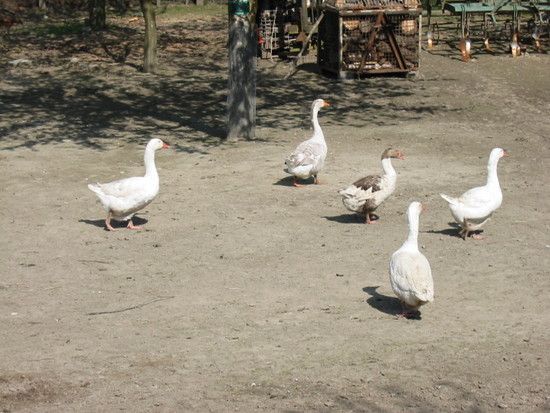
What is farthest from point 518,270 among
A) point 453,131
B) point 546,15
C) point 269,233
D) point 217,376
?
point 546,15

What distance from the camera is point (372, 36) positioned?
24.1 m

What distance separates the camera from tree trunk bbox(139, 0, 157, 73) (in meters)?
24.2

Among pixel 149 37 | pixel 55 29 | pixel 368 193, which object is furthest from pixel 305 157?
pixel 55 29

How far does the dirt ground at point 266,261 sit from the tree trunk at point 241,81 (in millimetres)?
489

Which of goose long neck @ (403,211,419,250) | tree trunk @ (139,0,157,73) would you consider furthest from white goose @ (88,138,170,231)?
tree trunk @ (139,0,157,73)

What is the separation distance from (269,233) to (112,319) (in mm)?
3486

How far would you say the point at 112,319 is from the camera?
10594mm

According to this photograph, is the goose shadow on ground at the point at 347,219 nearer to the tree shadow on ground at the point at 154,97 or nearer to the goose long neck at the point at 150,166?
the goose long neck at the point at 150,166

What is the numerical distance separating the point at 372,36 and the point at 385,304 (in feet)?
46.0

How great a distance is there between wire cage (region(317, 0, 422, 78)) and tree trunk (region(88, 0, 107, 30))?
8270mm

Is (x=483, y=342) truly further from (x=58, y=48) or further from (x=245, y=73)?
(x=58, y=48)

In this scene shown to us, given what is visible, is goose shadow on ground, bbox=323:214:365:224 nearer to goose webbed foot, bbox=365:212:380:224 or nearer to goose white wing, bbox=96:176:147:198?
goose webbed foot, bbox=365:212:380:224

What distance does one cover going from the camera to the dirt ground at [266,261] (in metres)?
9.01

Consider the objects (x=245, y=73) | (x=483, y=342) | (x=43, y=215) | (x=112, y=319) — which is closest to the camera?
(x=483, y=342)
